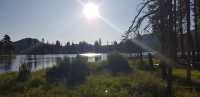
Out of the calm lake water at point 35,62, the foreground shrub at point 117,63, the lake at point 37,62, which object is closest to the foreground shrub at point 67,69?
the lake at point 37,62

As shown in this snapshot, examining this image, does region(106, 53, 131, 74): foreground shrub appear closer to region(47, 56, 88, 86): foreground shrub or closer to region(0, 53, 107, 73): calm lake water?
region(47, 56, 88, 86): foreground shrub

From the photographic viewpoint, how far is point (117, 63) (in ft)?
97.5

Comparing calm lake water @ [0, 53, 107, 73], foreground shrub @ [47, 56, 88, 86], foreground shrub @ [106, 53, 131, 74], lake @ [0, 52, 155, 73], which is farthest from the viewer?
calm lake water @ [0, 53, 107, 73]

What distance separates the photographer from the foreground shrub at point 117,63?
28375mm

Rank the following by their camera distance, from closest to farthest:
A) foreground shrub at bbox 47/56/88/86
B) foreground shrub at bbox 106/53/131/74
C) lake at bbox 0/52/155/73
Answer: foreground shrub at bbox 47/56/88/86
foreground shrub at bbox 106/53/131/74
lake at bbox 0/52/155/73

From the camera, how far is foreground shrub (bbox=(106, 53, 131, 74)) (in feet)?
93.1

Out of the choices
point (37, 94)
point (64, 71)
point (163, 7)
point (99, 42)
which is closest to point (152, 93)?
point (163, 7)

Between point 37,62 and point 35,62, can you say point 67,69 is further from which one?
point 37,62

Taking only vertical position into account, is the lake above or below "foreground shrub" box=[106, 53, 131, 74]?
below

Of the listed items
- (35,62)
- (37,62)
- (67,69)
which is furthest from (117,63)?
(37,62)

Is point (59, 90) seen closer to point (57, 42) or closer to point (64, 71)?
point (64, 71)

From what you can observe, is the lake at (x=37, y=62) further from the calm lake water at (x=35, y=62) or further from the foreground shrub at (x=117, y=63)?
the foreground shrub at (x=117, y=63)

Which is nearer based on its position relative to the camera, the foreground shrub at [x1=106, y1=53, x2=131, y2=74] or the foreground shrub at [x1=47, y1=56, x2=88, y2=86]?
the foreground shrub at [x1=47, y1=56, x2=88, y2=86]

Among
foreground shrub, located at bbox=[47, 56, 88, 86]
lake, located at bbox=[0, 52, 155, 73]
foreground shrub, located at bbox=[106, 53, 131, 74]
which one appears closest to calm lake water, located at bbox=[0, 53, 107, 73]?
lake, located at bbox=[0, 52, 155, 73]
